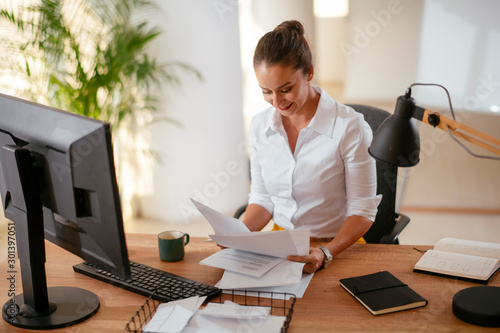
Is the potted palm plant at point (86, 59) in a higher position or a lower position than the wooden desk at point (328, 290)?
higher

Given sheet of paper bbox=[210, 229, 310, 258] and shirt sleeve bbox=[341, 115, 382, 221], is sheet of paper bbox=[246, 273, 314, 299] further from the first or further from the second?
shirt sleeve bbox=[341, 115, 382, 221]

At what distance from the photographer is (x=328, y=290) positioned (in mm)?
1421

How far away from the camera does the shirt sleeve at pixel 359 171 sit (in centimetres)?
181

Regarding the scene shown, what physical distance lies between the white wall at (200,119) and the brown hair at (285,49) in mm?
1845

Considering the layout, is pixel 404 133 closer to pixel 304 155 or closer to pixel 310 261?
pixel 310 261

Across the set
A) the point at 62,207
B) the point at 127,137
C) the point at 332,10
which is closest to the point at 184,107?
the point at 127,137

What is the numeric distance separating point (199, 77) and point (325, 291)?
251cm

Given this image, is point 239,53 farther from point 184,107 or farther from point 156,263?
point 156,263

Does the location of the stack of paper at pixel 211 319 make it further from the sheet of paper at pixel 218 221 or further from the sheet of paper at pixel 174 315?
the sheet of paper at pixel 218 221

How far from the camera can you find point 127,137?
3.90 meters

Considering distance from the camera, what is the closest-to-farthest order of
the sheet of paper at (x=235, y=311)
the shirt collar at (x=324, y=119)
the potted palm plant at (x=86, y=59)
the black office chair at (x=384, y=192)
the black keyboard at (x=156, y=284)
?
the sheet of paper at (x=235, y=311) → the black keyboard at (x=156, y=284) → the shirt collar at (x=324, y=119) → the black office chair at (x=384, y=192) → the potted palm plant at (x=86, y=59)

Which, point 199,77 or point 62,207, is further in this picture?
point 199,77

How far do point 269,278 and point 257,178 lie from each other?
2.30 feet

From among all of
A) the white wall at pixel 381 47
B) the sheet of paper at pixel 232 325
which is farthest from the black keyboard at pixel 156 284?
the white wall at pixel 381 47
